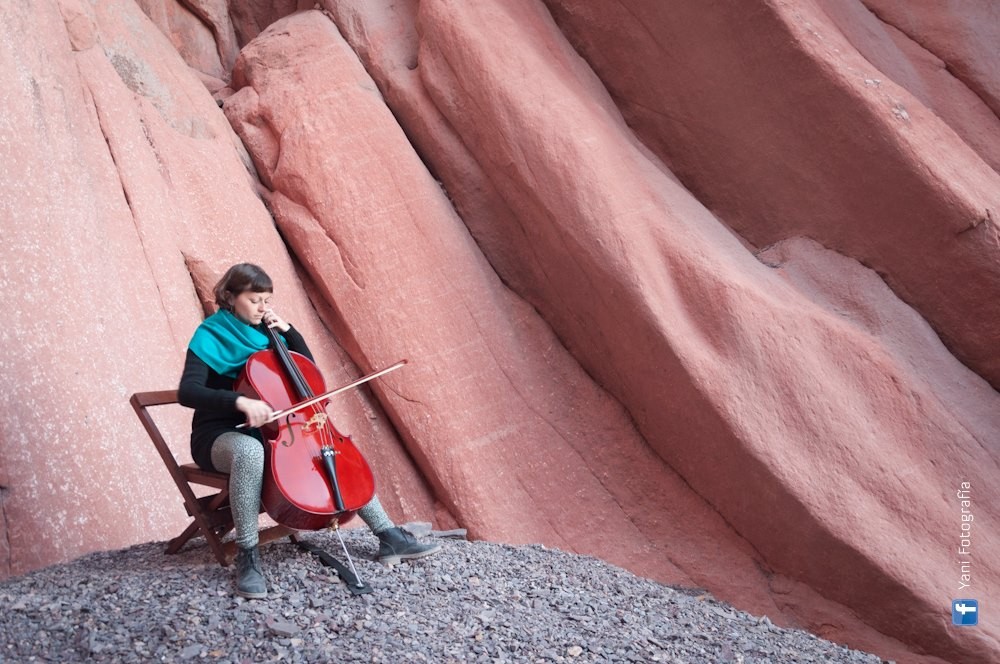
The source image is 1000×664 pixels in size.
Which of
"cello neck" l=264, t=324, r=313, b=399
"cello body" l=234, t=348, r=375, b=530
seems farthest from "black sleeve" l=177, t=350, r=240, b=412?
"cello neck" l=264, t=324, r=313, b=399

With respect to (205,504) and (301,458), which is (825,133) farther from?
(205,504)

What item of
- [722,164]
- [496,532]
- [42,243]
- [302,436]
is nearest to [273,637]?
[302,436]

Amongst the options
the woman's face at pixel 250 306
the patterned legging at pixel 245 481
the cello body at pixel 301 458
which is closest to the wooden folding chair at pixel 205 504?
the patterned legging at pixel 245 481

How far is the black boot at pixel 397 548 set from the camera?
3.79 m

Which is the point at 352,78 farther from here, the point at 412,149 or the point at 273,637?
the point at 273,637

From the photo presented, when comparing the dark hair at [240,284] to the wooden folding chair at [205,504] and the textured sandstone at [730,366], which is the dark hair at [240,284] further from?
the textured sandstone at [730,366]

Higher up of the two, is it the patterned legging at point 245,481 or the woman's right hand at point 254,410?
the woman's right hand at point 254,410

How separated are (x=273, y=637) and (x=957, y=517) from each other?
13.1ft

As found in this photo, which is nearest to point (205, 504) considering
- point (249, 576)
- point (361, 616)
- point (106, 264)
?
point (249, 576)

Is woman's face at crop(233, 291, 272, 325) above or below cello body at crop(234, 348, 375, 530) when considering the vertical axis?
above

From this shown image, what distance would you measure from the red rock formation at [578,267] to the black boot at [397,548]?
1.58m

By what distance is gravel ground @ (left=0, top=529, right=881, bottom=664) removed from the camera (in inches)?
119

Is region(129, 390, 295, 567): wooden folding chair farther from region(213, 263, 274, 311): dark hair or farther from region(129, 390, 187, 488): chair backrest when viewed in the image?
region(213, 263, 274, 311): dark hair

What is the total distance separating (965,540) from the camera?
16.3 feet
